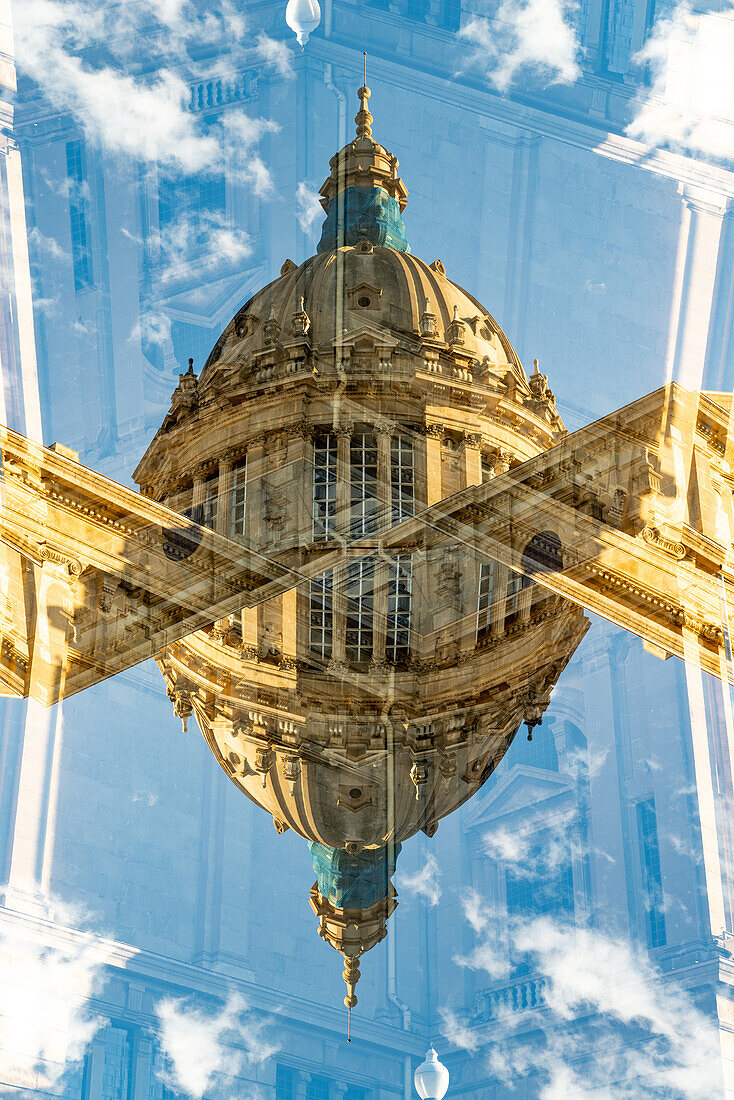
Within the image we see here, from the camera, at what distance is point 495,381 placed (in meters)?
20.9

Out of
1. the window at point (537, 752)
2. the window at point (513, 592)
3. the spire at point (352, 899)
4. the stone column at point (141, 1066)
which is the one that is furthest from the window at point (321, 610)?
the stone column at point (141, 1066)

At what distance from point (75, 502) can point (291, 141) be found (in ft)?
13.1

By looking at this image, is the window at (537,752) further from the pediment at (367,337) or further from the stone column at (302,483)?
the pediment at (367,337)

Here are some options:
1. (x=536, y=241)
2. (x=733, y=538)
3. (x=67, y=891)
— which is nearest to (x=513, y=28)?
(x=536, y=241)

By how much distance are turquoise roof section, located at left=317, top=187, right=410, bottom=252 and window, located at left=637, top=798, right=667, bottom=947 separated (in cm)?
771

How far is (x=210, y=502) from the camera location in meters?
17.0

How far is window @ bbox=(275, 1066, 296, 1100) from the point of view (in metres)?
12.5

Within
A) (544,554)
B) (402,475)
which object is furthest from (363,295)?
(544,554)

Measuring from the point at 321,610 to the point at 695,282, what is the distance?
5.44 metres

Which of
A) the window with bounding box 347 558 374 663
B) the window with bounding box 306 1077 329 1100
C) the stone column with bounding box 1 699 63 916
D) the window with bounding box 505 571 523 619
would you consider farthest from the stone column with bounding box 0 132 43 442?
the window with bounding box 306 1077 329 1100

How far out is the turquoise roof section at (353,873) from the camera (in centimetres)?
1684

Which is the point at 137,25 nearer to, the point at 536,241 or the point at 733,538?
the point at 536,241

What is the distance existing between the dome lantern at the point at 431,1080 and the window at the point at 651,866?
90.9 inches
